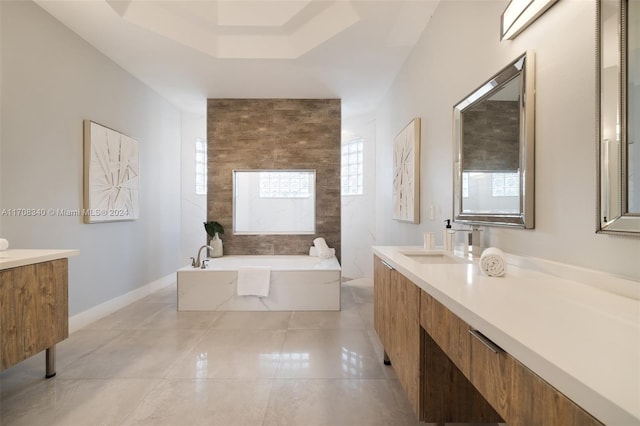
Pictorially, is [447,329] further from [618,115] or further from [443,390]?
[618,115]

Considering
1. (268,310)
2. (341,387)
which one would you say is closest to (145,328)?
(268,310)

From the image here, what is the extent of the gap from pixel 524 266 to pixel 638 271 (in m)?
0.47

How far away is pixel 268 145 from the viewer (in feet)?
14.7

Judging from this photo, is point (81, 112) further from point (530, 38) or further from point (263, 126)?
point (530, 38)

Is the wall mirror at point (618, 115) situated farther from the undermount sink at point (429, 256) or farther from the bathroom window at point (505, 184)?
the undermount sink at point (429, 256)

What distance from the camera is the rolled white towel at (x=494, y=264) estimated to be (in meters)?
1.23

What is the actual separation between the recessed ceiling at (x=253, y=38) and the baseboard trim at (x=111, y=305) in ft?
8.69

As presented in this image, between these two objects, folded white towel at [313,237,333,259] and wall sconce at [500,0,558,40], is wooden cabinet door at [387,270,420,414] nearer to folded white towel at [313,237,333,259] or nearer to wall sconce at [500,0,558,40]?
wall sconce at [500,0,558,40]

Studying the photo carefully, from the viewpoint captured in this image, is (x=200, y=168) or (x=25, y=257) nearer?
(x=25, y=257)

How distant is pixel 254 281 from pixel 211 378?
4.68 feet

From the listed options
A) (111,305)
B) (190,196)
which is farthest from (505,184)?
(190,196)

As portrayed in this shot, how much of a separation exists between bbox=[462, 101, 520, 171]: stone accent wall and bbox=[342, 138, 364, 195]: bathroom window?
3465mm

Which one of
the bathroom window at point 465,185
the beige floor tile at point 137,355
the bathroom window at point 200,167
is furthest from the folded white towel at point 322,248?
the bathroom window at point 465,185

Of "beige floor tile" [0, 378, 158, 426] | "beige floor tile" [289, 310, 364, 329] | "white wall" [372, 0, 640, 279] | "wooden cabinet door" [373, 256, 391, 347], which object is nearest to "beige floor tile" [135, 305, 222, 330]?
"beige floor tile" [289, 310, 364, 329]
